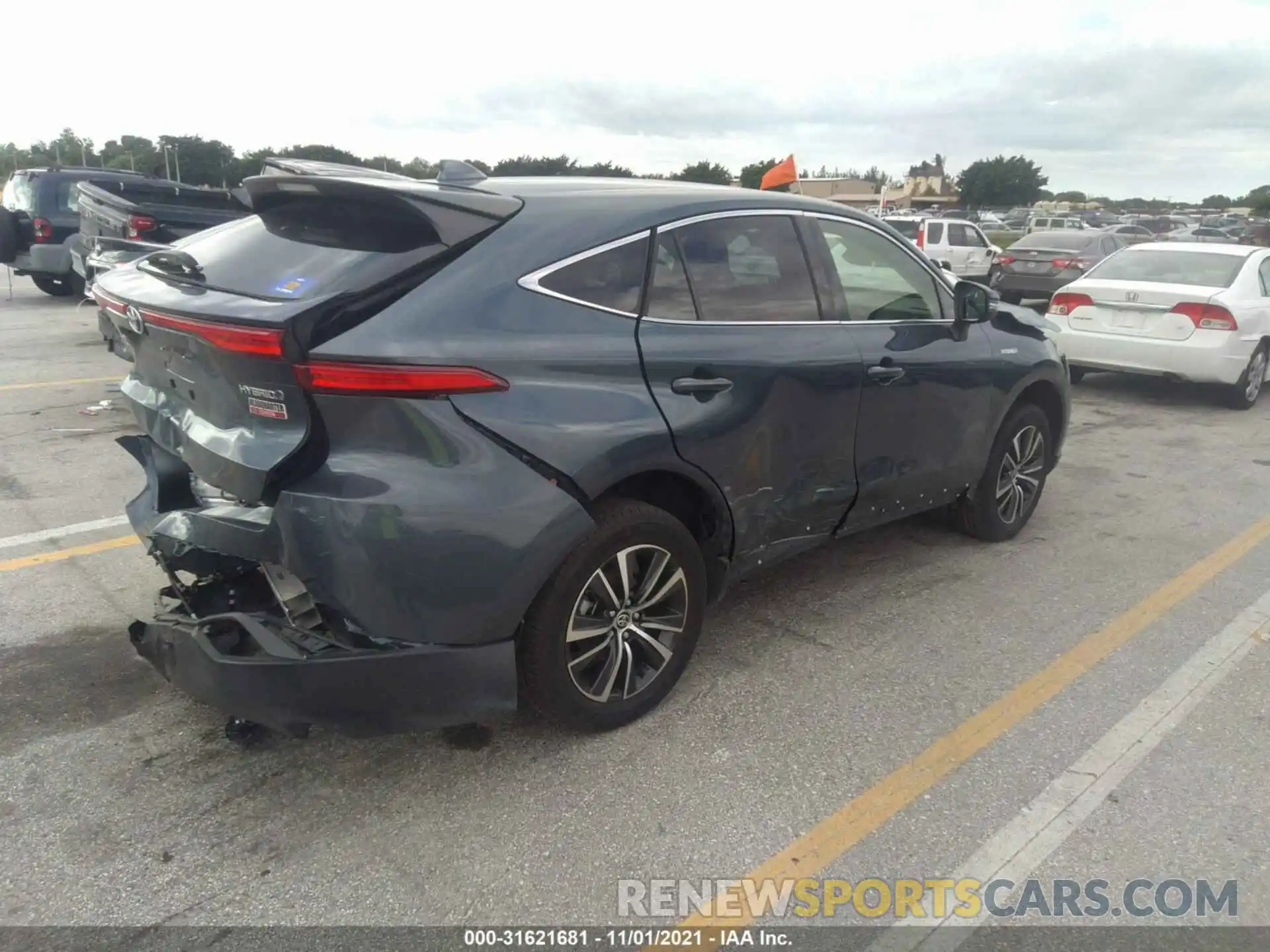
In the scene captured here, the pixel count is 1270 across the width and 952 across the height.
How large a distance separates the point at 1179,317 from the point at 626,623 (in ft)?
25.9

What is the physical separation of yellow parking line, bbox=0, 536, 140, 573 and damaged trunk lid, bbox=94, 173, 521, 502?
6.11 feet

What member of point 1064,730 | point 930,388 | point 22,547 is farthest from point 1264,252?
point 22,547

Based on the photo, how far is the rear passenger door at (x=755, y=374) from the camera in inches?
128

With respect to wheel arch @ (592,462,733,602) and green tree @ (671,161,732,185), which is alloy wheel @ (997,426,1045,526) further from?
green tree @ (671,161,732,185)

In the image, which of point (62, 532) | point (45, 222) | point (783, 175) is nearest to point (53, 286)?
point (45, 222)

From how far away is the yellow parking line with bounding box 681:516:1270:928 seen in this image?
107 inches

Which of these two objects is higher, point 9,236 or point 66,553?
point 9,236

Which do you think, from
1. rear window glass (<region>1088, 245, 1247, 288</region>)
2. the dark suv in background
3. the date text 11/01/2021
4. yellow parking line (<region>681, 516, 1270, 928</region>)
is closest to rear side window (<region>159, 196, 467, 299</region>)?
the date text 11/01/2021

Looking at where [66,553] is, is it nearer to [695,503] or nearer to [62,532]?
[62,532]

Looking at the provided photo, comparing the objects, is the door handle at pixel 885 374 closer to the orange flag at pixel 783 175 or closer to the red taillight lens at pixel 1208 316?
the orange flag at pixel 783 175

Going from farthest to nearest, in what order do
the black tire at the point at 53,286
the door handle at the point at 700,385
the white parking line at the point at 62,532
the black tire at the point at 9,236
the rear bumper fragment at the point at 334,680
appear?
the black tire at the point at 53,286 < the black tire at the point at 9,236 < the white parking line at the point at 62,532 < the door handle at the point at 700,385 < the rear bumper fragment at the point at 334,680

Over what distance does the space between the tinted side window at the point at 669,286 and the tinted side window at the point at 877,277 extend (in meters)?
0.92

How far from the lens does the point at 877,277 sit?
4262 mm

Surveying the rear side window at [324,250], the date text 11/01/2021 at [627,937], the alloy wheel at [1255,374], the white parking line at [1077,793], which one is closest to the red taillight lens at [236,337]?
the rear side window at [324,250]
